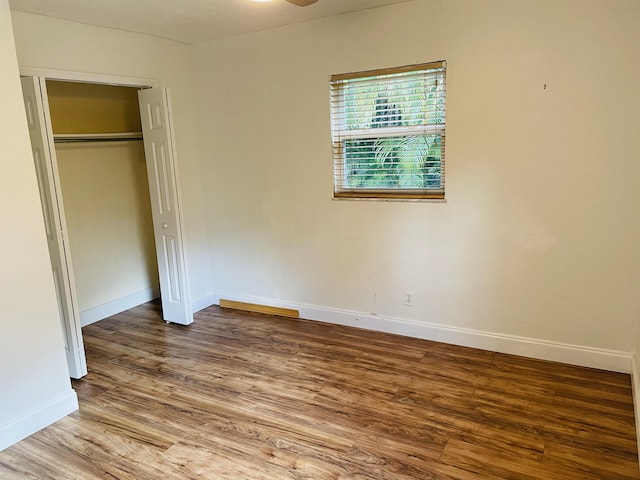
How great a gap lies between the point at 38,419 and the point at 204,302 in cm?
202

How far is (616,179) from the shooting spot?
2.77m

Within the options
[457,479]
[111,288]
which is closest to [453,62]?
[457,479]

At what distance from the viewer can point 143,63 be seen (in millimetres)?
3768

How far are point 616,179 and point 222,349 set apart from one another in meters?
2.93

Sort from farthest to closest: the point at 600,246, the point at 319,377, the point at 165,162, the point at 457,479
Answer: the point at 165,162, the point at 319,377, the point at 600,246, the point at 457,479

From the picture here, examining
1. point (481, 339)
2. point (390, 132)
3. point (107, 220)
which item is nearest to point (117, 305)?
point (107, 220)

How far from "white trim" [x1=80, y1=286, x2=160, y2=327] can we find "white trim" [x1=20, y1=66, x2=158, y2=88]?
2.06m

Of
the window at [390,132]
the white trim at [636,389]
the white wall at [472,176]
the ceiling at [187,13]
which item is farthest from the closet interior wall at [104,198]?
the white trim at [636,389]

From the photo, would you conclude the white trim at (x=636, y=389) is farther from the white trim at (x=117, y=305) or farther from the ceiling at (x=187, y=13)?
the white trim at (x=117, y=305)

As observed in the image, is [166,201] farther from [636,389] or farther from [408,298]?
[636,389]

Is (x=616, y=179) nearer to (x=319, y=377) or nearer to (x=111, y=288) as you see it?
(x=319, y=377)

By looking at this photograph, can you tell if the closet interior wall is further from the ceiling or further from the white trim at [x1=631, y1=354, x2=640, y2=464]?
the white trim at [x1=631, y1=354, x2=640, y2=464]

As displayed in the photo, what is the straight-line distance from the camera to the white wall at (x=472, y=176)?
2.78 metres

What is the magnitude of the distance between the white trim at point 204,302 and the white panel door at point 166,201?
0.24m
